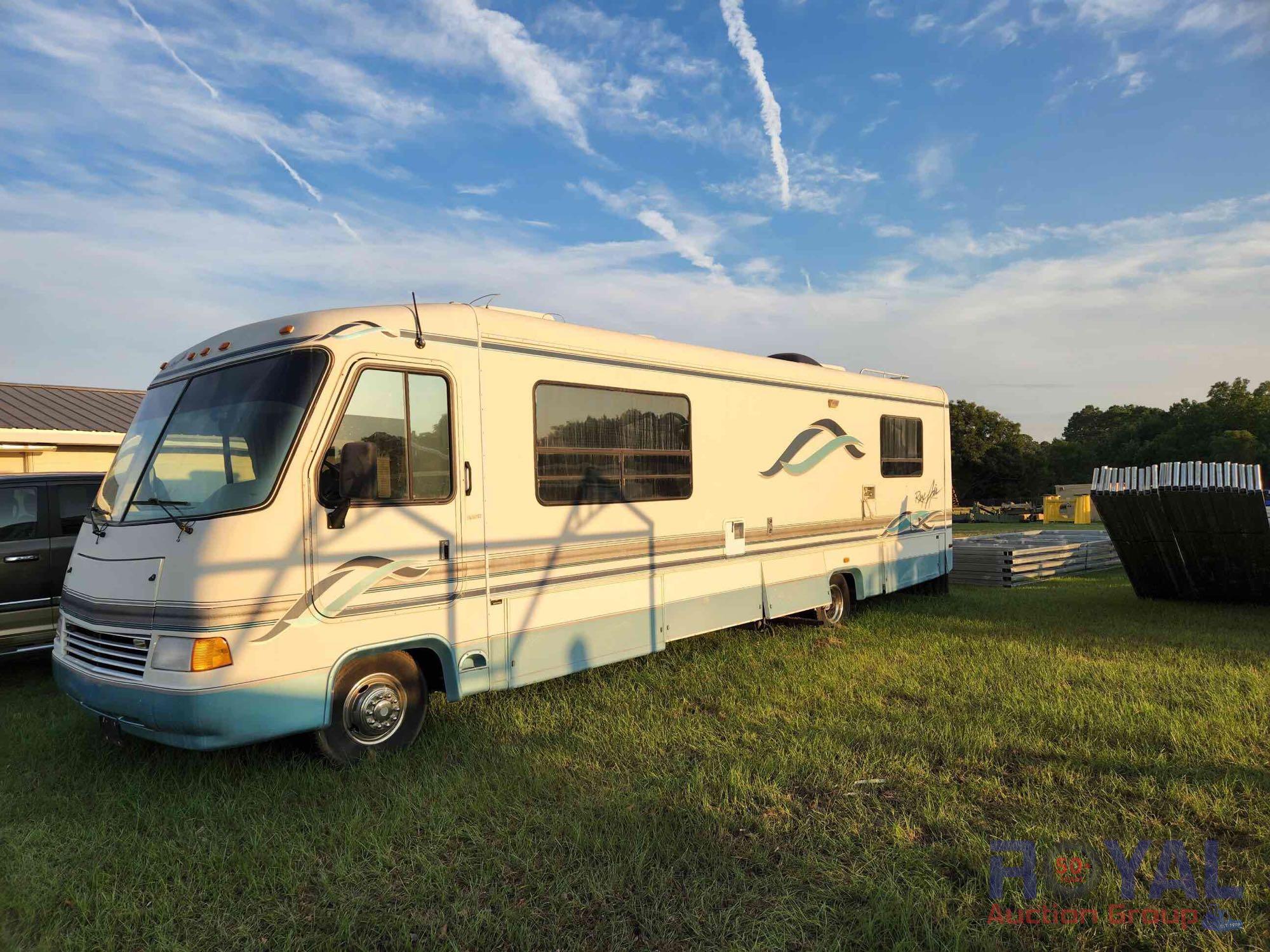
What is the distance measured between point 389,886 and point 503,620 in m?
2.06

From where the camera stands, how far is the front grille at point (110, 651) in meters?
4.45

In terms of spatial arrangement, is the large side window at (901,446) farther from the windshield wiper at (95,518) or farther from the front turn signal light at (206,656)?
the windshield wiper at (95,518)

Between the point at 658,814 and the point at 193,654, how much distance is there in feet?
8.30

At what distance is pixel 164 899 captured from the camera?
350 cm

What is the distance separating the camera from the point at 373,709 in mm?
4914

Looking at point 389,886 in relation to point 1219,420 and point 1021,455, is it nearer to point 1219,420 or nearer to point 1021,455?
point 1021,455

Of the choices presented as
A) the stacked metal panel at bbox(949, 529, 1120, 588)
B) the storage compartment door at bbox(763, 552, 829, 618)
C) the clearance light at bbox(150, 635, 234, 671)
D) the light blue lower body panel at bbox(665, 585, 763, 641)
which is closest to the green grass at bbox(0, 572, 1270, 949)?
the light blue lower body panel at bbox(665, 585, 763, 641)

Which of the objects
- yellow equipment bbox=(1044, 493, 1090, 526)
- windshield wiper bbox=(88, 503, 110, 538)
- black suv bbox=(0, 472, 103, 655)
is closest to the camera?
windshield wiper bbox=(88, 503, 110, 538)

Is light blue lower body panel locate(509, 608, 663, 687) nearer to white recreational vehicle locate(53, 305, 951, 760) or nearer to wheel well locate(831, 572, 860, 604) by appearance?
white recreational vehicle locate(53, 305, 951, 760)

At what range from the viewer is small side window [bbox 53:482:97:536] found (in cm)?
753

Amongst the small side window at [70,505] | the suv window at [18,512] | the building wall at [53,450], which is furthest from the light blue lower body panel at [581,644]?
the building wall at [53,450]

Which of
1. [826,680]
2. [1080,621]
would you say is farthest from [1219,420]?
[826,680]

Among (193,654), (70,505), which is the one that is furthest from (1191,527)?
(70,505)

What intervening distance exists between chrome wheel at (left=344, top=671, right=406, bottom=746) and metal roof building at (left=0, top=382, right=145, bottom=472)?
1050 cm
